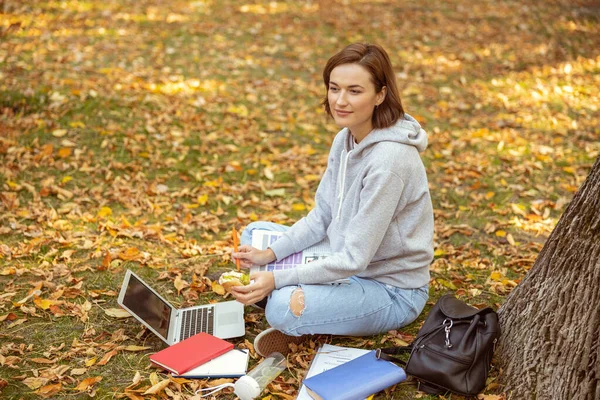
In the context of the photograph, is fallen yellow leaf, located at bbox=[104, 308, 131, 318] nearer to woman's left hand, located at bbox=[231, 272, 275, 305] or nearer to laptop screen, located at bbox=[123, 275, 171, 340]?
laptop screen, located at bbox=[123, 275, 171, 340]

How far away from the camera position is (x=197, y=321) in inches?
147

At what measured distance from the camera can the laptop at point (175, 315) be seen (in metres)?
3.46

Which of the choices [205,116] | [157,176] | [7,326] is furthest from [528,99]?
[7,326]

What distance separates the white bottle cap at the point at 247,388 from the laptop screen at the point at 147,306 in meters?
0.67

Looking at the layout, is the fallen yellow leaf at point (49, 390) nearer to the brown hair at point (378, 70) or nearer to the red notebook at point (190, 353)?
the red notebook at point (190, 353)

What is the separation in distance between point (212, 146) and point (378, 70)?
146 inches

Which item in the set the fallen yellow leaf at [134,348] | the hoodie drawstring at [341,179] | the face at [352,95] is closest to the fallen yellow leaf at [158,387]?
the fallen yellow leaf at [134,348]

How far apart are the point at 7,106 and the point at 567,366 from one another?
6496 millimetres

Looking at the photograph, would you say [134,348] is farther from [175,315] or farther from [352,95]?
[352,95]

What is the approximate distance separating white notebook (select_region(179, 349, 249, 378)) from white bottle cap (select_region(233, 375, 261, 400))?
0.59 ft

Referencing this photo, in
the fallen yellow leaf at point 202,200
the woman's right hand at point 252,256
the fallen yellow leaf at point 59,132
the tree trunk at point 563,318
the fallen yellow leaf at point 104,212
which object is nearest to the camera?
the tree trunk at point 563,318

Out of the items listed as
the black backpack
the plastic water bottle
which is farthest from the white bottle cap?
the black backpack

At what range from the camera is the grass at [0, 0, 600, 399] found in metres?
3.95

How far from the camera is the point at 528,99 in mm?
8008
